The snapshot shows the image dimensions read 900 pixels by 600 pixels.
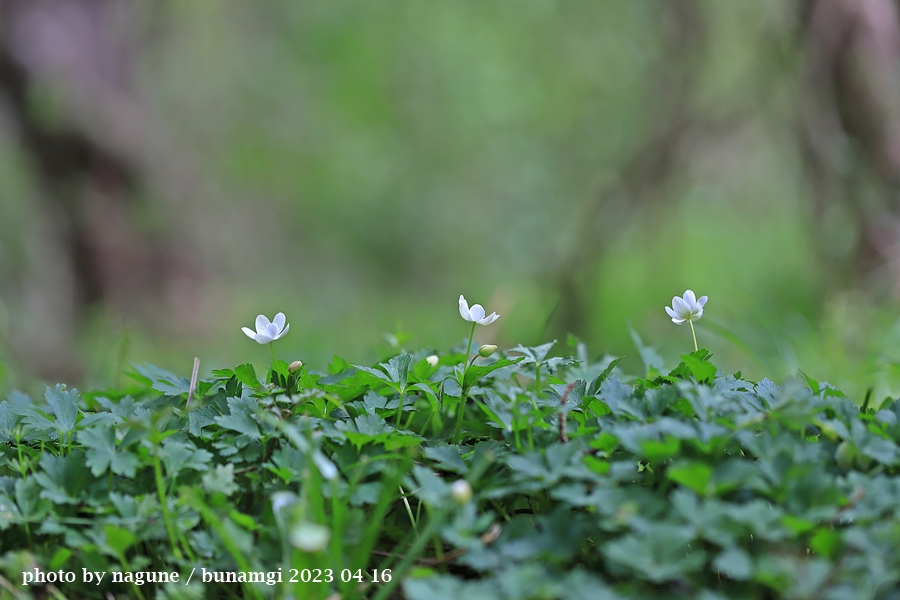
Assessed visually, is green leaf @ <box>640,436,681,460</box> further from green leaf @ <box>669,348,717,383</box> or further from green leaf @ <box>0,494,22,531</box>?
green leaf @ <box>0,494,22,531</box>

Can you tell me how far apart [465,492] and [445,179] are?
8.97 metres

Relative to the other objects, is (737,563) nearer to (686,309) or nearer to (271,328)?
(686,309)

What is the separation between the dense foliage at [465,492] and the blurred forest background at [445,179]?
1.92 ft

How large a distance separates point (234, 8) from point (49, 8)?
5.03 meters

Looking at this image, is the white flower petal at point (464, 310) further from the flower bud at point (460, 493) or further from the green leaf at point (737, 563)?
the green leaf at point (737, 563)

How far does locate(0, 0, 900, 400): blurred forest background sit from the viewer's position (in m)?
3.31

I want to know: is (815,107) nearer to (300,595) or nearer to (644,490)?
(644,490)

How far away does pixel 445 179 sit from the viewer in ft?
31.6

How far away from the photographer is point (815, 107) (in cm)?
344

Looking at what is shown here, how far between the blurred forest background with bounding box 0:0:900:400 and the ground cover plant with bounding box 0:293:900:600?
0.57 meters

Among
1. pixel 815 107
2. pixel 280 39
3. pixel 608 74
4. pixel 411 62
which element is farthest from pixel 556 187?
pixel 815 107

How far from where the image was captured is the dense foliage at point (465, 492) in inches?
32.9

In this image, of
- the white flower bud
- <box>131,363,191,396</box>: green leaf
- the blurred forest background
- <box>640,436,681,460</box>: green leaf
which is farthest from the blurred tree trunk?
<box>640,436,681,460</box>: green leaf

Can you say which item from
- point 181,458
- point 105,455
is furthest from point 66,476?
point 181,458
